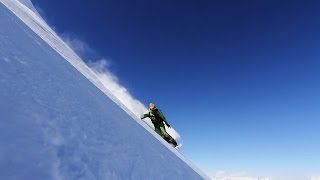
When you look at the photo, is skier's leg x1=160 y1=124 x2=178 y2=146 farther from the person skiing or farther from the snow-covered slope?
the snow-covered slope

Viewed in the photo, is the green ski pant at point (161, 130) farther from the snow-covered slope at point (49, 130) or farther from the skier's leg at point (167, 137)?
the snow-covered slope at point (49, 130)

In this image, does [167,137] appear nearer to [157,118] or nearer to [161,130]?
[161,130]

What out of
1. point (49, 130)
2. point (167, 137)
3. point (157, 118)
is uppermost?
point (157, 118)

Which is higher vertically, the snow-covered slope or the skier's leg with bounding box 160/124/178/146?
the skier's leg with bounding box 160/124/178/146

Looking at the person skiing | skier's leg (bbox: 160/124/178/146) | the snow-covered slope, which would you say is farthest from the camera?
the person skiing

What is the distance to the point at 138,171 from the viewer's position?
3910mm

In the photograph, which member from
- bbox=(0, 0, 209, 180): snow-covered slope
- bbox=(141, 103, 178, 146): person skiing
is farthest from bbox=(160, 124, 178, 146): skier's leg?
bbox=(0, 0, 209, 180): snow-covered slope

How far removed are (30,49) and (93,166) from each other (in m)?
2.45

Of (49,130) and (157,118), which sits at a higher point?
(157,118)

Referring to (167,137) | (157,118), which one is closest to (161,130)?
(167,137)

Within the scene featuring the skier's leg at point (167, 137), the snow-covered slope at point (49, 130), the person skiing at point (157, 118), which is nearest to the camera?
the snow-covered slope at point (49, 130)

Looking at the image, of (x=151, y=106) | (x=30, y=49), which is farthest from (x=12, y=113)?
(x=151, y=106)

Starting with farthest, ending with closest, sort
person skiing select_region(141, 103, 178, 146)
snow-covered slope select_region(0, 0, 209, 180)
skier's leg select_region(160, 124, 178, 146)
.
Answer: person skiing select_region(141, 103, 178, 146), skier's leg select_region(160, 124, 178, 146), snow-covered slope select_region(0, 0, 209, 180)

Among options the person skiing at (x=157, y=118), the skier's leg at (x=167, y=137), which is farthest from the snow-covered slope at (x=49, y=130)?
the person skiing at (x=157, y=118)
